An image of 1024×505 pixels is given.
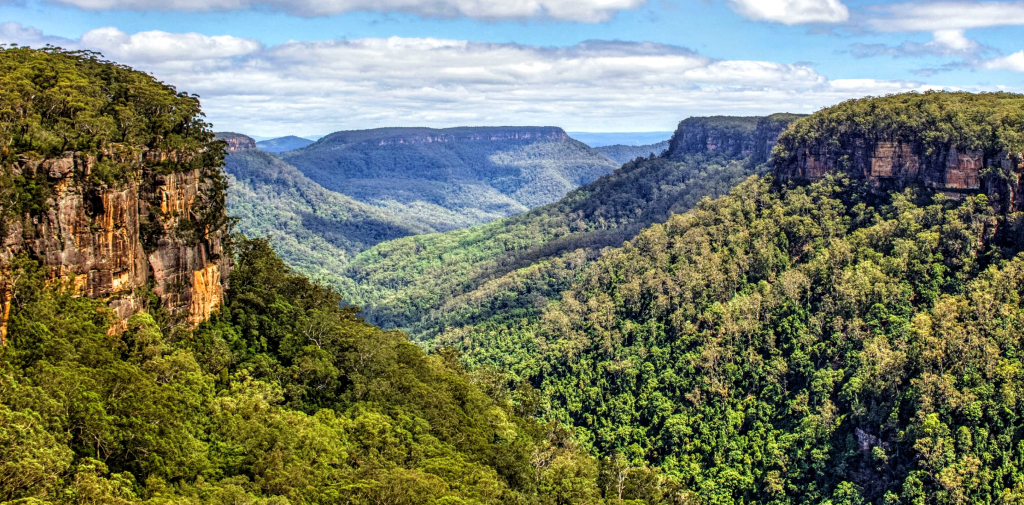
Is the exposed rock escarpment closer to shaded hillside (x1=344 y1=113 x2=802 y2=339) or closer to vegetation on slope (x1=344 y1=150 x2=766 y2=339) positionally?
shaded hillside (x1=344 y1=113 x2=802 y2=339)

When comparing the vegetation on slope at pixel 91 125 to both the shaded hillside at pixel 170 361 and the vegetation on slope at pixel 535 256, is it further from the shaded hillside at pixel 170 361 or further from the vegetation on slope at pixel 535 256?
the vegetation on slope at pixel 535 256

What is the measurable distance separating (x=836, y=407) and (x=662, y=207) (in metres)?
93.2

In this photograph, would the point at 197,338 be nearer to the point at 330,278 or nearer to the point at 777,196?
the point at 777,196

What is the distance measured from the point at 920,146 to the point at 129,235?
2942 inches

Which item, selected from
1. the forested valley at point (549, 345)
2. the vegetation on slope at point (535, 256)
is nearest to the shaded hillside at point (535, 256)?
the vegetation on slope at point (535, 256)

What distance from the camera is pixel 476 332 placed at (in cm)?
11638

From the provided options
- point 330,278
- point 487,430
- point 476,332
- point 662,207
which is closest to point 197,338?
point 487,430

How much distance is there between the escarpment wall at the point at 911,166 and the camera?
8181 cm

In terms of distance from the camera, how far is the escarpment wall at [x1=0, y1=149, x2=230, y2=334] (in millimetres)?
41031

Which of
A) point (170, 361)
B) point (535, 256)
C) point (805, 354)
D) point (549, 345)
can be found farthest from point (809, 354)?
point (535, 256)

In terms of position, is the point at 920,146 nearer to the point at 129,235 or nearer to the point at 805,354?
the point at 805,354

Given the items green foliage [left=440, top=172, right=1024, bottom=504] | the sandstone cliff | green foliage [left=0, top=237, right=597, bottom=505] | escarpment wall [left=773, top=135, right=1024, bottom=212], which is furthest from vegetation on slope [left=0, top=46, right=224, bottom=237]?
escarpment wall [left=773, top=135, right=1024, bottom=212]

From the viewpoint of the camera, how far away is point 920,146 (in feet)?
298

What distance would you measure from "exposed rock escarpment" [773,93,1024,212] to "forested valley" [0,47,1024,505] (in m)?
0.28
